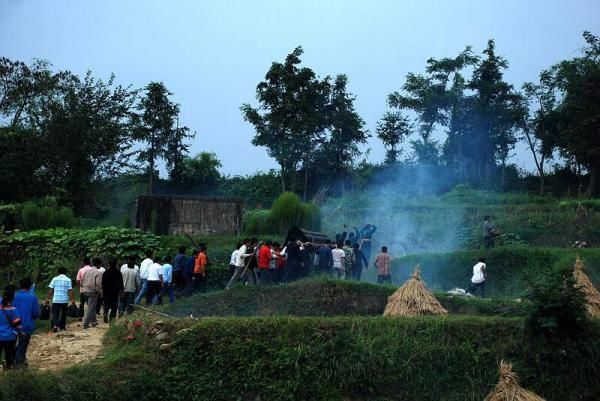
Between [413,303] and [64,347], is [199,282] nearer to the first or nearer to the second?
[64,347]

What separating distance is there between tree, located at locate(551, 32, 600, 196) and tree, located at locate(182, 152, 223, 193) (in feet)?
Result: 63.2

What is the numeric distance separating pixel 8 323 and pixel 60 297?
3691mm

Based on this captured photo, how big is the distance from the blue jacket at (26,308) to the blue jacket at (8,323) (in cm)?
32

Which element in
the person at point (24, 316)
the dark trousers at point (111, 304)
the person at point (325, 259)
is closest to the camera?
the person at point (24, 316)

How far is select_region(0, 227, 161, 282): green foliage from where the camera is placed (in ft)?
79.2

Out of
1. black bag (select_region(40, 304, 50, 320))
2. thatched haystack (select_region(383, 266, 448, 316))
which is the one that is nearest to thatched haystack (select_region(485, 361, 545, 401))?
thatched haystack (select_region(383, 266, 448, 316))

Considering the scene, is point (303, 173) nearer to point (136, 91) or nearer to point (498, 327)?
point (136, 91)

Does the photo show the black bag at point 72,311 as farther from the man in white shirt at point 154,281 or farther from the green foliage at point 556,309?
the green foliage at point 556,309

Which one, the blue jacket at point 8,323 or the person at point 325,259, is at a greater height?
the person at point 325,259

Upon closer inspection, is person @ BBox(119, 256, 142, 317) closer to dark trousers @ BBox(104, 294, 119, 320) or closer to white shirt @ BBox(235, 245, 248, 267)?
dark trousers @ BBox(104, 294, 119, 320)

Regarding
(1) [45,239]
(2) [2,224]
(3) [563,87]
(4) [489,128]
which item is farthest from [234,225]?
(3) [563,87]

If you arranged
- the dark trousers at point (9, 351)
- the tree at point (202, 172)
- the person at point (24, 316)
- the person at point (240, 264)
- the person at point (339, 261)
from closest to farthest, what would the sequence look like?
the dark trousers at point (9, 351) → the person at point (24, 316) → the person at point (240, 264) → the person at point (339, 261) → the tree at point (202, 172)

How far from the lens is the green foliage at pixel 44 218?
28.0 metres

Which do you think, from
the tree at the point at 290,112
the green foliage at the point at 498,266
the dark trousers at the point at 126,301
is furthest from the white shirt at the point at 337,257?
the tree at the point at 290,112
